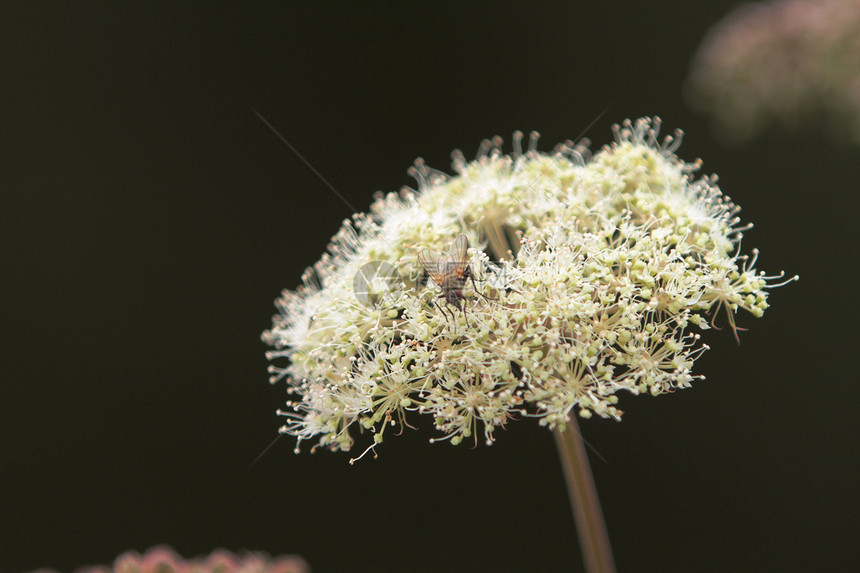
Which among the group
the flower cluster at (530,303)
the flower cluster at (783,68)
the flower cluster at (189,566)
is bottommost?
the flower cluster at (189,566)

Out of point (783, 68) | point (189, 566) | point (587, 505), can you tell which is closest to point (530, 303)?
point (587, 505)

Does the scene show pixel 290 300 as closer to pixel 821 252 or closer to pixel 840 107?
pixel 840 107

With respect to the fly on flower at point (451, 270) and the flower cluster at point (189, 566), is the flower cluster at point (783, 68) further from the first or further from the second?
the flower cluster at point (189, 566)

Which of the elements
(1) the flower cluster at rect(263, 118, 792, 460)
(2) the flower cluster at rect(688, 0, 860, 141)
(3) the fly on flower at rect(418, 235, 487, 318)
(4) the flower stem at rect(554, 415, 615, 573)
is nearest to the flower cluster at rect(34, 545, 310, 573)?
(1) the flower cluster at rect(263, 118, 792, 460)

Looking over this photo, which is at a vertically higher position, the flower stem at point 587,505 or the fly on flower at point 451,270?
the fly on flower at point 451,270

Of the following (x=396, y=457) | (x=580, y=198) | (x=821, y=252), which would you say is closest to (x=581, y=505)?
(x=580, y=198)

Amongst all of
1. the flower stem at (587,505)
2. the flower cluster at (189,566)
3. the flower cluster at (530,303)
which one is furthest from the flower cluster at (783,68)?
the flower cluster at (189,566)

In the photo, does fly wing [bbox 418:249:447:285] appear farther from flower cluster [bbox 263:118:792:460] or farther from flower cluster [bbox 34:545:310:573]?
flower cluster [bbox 34:545:310:573]

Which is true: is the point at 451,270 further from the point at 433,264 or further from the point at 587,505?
the point at 587,505
